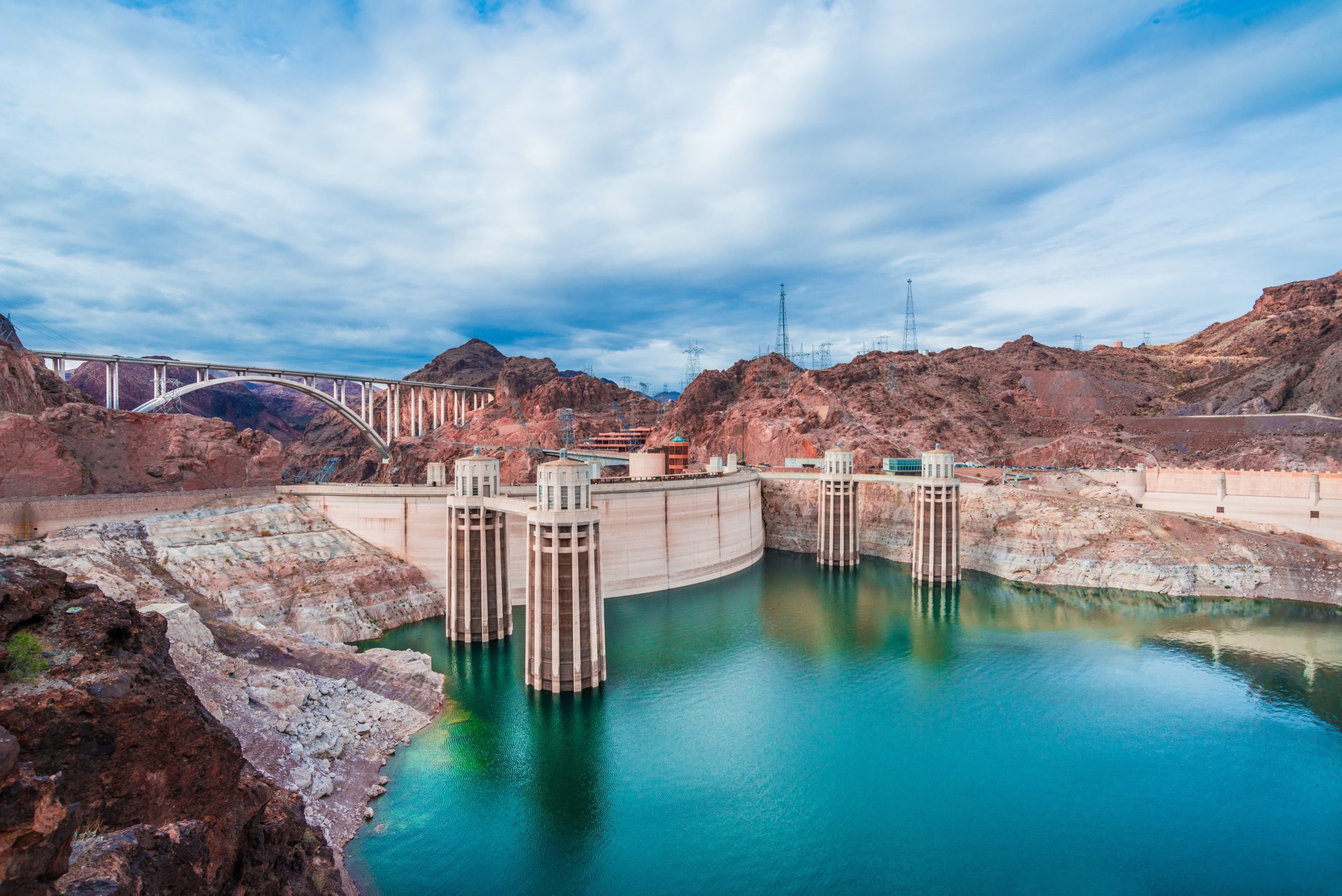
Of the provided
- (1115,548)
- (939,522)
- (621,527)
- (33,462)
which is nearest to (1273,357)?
(1115,548)

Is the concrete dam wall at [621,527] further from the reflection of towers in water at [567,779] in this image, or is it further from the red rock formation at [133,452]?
the reflection of towers in water at [567,779]

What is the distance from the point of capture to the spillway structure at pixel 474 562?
3962 centimetres

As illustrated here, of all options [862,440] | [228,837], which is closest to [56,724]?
[228,837]

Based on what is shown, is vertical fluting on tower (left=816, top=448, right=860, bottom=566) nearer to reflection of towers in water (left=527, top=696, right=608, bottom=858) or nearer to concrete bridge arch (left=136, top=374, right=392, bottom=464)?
reflection of towers in water (left=527, top=696, right=608, bottom=858)

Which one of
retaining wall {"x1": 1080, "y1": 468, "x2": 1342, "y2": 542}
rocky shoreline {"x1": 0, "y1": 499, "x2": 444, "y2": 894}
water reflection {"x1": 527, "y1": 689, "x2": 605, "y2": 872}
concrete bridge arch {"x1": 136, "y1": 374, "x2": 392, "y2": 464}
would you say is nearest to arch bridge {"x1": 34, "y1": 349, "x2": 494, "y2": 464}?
concrete bridge arch {"x1": 136, "y1": 374, "x2": 392, "y2": 464}

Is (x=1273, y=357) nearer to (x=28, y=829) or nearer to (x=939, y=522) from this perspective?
(x=939, y=522)

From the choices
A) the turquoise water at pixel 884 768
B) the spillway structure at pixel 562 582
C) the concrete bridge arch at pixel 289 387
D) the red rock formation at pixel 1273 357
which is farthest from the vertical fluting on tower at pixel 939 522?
the concrete bridge arch at pixel 289 387

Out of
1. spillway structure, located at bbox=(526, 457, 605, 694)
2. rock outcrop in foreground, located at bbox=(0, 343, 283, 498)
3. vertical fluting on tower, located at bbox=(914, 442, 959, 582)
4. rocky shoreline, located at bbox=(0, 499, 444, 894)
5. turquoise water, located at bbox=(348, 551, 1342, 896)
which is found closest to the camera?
turquoise water, located at bbox=(348, 551, 1342, 896)

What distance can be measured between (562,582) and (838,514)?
41.9 metres

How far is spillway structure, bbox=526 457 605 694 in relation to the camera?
105ft

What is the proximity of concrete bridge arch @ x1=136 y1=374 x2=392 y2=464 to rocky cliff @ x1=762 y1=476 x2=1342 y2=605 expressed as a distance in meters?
76.1

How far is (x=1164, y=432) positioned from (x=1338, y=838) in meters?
81.9

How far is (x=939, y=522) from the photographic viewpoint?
5800cm

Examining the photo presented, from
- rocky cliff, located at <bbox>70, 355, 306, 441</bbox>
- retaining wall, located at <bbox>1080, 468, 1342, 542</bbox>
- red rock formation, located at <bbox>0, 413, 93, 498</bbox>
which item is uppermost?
rocky cliff, located at <bbox>70, 355, 306, 441</bbox>
